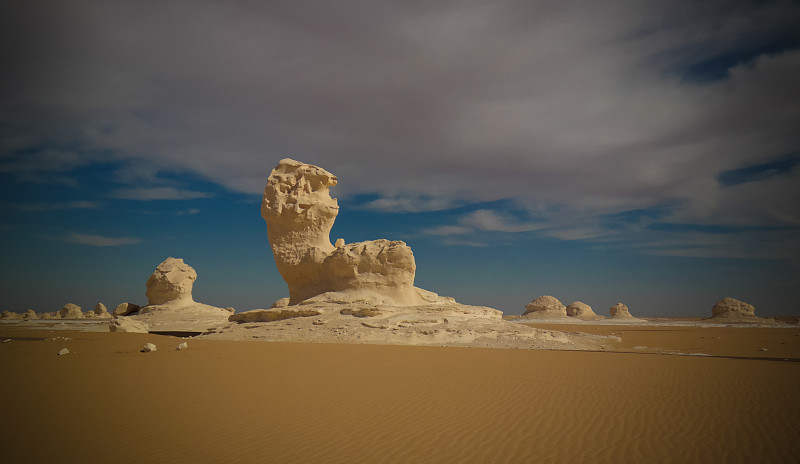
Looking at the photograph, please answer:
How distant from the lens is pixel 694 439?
5699 mm

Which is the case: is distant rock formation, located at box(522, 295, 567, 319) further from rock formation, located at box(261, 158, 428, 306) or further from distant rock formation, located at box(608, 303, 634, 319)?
rock formation, located at box(261, 158, 428, 306)

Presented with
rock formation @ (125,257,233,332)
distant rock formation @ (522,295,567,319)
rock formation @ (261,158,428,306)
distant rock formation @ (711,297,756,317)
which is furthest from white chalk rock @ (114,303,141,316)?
distant rock formation @ (711,297,756,317)

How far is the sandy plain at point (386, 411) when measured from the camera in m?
5.14

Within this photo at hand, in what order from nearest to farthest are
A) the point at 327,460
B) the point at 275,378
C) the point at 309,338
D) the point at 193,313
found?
the point at 327,460
the point at 275,378
the point at 309,338
the point at 193,313

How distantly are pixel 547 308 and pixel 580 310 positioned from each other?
→ 248 inches

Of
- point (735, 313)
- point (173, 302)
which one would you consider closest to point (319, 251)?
point (173, 302)

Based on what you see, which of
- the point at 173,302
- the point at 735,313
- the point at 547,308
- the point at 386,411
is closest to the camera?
→ the point at 386,411

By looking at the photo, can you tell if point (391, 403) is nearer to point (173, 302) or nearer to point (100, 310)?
point (173, 302)

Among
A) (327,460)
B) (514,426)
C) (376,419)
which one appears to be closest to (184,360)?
(376,419)

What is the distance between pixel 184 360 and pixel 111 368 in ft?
5.80

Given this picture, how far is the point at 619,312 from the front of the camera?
209 feet

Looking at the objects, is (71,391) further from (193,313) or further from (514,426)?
(193,313)

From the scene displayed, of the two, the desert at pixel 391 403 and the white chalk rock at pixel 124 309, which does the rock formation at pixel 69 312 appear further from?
the desert at pixel 391 403

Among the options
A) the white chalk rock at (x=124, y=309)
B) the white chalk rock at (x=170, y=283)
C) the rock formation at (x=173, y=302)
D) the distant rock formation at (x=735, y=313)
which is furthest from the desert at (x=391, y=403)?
the distant rock formation at (x=735, y=313)
